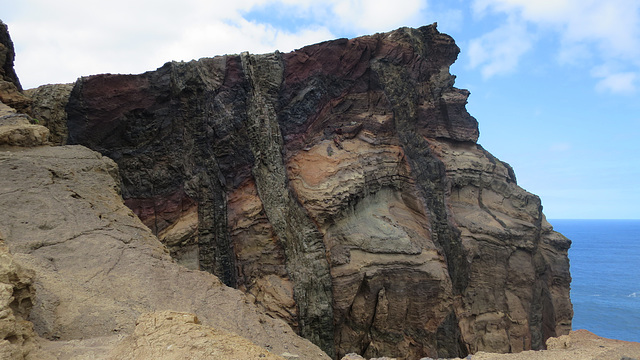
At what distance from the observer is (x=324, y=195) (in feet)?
33.7

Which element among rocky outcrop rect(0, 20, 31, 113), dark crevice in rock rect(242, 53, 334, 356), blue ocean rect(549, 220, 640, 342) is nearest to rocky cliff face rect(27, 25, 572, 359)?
dark crevice in rock rect(242, 53, 334, 356)

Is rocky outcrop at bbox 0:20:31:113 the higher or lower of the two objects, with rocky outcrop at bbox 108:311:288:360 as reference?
higher

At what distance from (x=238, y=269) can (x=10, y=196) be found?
5.33 m

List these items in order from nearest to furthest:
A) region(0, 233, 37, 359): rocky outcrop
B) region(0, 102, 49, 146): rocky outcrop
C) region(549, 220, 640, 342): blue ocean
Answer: region(0, 233, 37, 359): rocky outcrop
region(0, 102, 49, 146): rocky outcrop
region(549, 220, 640, 342): blue ocean

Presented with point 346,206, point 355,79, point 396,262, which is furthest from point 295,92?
point 396,262

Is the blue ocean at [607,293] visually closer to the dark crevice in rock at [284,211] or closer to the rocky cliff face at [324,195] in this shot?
the rocky cliff face at [324,195]

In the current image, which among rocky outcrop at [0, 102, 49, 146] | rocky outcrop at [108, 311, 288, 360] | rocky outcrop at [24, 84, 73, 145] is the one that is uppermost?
rocky outcrop at [24, 84, 73, 145]

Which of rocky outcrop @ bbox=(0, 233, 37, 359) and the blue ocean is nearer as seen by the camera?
rocky outcrop @ bbox=(0, 233, 37, 359)

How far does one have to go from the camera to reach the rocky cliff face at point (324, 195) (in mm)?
9672

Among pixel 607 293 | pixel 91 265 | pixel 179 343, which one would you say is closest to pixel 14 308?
pixel 179 343

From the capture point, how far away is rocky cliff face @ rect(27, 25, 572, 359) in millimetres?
9672

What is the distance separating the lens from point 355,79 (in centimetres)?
1155

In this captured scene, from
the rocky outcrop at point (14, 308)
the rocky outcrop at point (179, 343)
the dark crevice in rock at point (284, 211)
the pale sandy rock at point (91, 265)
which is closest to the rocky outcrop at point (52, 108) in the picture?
the pale sandy rock at point (91, 265)

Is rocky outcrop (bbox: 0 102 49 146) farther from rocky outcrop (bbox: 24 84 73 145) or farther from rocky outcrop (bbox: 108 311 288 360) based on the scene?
rocky outcrop (bbox: 108 311 288 360)
